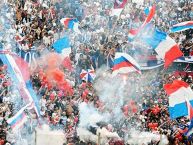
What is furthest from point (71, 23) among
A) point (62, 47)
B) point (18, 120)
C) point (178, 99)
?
point (178, 99)

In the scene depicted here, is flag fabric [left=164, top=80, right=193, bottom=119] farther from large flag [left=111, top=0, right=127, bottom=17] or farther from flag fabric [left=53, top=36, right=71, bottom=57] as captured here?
large flag [left=111, top=0, right=127, bottom=17]

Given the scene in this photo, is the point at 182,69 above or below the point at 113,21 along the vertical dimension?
below

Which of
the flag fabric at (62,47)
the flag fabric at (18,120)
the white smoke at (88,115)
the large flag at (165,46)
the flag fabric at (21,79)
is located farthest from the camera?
the flag fabric at (62,47)

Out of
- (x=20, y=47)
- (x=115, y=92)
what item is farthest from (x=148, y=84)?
(x=20, y=47)

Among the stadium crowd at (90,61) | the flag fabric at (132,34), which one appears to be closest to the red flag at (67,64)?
A: the stadium crowd at (90,61)

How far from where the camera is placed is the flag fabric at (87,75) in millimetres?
13469

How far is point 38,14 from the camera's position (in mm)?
14219

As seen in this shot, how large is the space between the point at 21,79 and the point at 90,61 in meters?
1.97

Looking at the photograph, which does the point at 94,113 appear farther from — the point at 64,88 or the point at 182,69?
the point at 182,69

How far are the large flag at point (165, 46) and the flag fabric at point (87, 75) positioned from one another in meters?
1.59

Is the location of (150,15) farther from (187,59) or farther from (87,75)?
(87,75)

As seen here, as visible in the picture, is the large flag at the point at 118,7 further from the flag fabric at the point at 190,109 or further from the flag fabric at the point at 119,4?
the flag fabric at the point at 190,109

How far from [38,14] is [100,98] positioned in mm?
2800

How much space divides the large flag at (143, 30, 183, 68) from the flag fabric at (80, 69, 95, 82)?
1590mm
